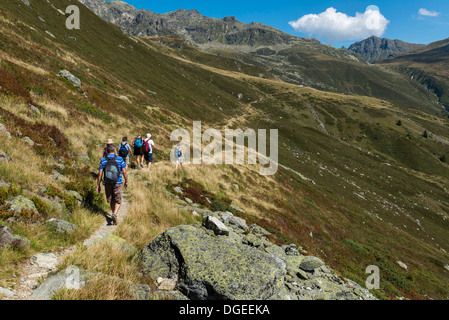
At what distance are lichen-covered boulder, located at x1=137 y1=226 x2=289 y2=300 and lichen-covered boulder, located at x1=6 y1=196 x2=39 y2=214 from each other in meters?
3.01

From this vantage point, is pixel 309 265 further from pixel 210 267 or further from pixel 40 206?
pixel 40 206

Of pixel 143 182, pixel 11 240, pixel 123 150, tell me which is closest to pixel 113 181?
pixel 11 240

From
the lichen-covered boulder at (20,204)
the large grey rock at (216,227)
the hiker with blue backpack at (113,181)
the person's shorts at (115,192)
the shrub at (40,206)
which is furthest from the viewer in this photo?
the large grey rock at (216,227)

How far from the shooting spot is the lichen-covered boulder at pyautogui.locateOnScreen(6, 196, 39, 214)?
198 inches

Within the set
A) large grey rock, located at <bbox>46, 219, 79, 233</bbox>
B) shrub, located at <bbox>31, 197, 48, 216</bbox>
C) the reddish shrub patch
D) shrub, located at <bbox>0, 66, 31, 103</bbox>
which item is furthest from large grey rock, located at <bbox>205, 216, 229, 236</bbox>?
shrub, located at <bbox>0, 66, 31, 103</bbox>

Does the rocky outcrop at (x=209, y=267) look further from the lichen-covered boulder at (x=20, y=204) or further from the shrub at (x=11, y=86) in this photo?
the shrub at (x=11, y=86)

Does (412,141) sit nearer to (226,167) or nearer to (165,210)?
(226,167)

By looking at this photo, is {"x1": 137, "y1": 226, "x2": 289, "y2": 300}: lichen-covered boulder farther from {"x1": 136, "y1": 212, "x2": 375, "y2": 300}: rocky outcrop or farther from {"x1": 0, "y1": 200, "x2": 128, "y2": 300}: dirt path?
{"x1": 0, "y1": 200, "x2": 128, "y2": 300}: dirt path

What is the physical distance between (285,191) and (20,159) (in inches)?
1023

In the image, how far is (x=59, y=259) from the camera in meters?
4.60


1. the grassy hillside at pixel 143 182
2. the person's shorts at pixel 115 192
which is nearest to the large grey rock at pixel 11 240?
→ the grassy hillside at pixel 143 182

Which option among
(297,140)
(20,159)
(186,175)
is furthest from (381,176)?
(20,159)

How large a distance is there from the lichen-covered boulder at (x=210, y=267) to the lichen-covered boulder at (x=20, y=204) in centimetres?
301

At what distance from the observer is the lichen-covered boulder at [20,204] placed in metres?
5.03
